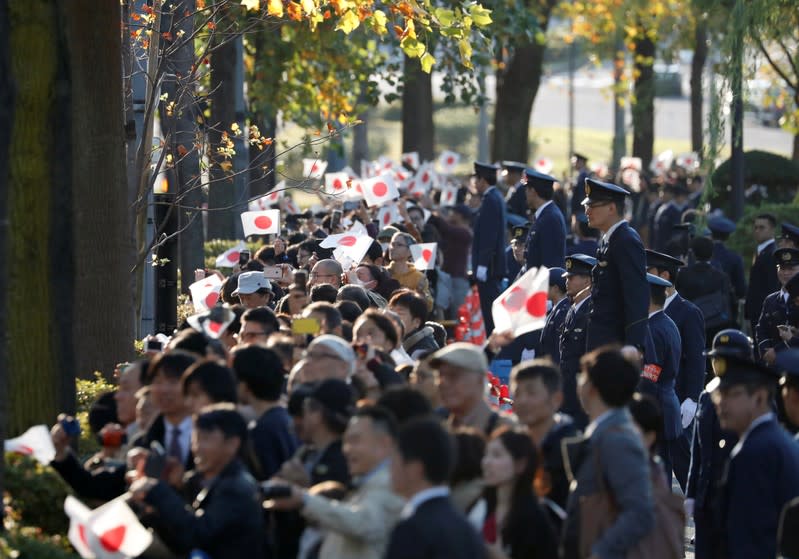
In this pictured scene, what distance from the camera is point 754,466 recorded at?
24.1 ft

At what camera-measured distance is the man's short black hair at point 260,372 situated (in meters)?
7.47

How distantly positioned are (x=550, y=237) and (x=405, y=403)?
9628 mm

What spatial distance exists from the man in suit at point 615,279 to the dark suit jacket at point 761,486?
3481mm

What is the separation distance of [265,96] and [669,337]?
43.4 feet

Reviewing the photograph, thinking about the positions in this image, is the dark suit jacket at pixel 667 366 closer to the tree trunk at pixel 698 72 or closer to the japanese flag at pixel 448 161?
the japanese flag at pixel 448 161

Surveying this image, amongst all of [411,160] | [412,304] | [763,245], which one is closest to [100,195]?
[412,304]

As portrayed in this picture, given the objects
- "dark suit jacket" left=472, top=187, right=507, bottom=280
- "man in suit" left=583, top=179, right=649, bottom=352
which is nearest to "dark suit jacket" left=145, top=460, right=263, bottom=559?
"man in suit" left=583, top=179, right=649, bottom=352

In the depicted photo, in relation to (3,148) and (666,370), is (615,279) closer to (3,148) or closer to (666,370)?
(666,370)

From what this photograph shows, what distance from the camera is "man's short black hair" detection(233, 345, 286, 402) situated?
7.47m

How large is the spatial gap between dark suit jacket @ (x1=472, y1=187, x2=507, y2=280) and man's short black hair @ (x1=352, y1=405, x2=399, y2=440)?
13327mm

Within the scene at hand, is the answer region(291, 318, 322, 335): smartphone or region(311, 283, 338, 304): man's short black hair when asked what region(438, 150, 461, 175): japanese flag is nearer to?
region(311, 283, 338, 304): man's short black hair

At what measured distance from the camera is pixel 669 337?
11.8 metres

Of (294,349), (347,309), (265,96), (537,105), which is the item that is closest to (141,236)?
(347,309)

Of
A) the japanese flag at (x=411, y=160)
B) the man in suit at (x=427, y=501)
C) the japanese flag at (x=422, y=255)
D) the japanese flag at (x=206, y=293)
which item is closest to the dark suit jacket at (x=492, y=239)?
the japanese flag at (x=422, y=255)
